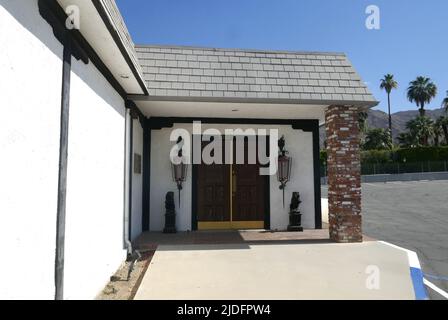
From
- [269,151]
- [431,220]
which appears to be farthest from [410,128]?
[269,151]

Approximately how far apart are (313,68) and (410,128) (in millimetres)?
47436

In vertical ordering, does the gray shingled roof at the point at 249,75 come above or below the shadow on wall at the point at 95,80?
above

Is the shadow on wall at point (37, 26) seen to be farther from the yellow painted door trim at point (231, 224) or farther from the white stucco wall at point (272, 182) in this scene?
the yellow painted door trim at point (231, 224)

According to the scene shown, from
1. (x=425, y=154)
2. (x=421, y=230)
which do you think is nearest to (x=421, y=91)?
(x=425, y=154)

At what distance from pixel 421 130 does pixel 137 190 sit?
49429 mm

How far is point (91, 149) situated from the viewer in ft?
14.7

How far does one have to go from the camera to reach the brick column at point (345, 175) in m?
7.52

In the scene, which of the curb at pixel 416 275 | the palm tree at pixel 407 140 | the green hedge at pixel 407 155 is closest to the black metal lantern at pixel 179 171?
the curb at pixel 416 275

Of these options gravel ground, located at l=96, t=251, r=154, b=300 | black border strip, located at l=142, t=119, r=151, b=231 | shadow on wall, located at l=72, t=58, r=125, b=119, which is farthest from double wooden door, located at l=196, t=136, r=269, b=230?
shadow on wall, located at l=72, t=58, r=125, b=119

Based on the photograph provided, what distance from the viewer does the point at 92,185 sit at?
4531 mm

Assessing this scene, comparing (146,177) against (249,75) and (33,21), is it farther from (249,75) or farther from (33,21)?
(33,21)

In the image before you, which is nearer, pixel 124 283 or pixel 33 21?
pixel 33 21

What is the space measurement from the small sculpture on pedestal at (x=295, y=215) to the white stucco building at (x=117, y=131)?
357 millimetres
